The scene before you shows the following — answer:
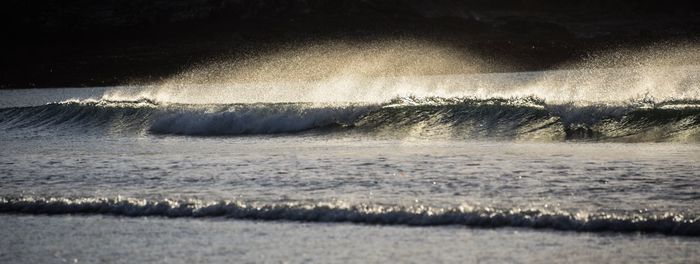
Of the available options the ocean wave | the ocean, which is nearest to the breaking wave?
the ocean

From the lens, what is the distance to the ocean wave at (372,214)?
1286 cm

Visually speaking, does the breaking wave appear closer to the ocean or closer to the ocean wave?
the ocean

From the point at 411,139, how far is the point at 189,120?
963cm

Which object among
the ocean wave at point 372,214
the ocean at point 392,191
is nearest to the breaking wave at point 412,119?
the ocean at point 392,191

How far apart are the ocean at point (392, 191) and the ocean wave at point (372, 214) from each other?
0.03m

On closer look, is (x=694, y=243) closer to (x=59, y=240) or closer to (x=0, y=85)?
(x=59, y=240)

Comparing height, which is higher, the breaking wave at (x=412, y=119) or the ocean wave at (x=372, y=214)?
the breaking wave at (x=412, y=119)

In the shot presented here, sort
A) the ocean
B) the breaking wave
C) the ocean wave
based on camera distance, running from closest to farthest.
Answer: the ocean < the ocean wave < the breaking wave

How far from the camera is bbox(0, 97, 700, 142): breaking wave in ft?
83.3

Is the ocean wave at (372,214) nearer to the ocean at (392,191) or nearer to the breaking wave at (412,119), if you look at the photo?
the ocean at (392,191)

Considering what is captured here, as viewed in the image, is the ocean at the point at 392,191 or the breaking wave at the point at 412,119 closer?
the ocean at the point at 392,191

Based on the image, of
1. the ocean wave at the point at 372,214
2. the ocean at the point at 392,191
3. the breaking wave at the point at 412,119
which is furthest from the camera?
the breaking wave at the point at 412,119

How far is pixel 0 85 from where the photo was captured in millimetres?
139625

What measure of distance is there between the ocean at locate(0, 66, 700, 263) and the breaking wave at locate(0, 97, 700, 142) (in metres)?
0.09
